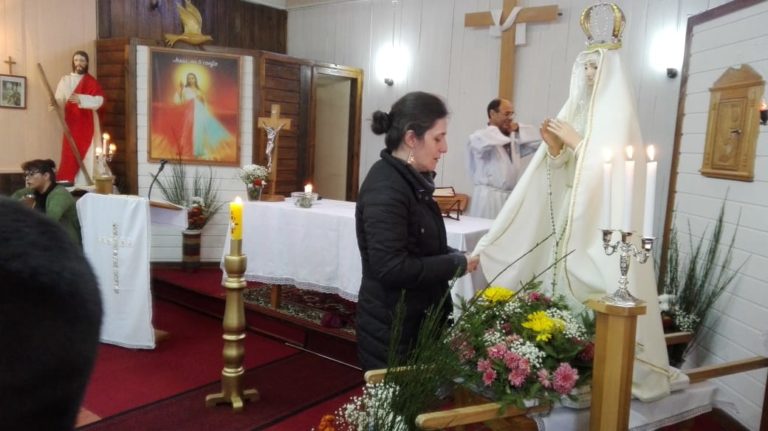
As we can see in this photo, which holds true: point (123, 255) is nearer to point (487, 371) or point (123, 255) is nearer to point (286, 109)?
point (286, 109)

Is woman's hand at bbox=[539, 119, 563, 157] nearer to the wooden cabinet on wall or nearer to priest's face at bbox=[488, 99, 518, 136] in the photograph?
priest's face at bbox=[488, 99, 518, 136]

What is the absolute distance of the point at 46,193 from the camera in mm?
4195

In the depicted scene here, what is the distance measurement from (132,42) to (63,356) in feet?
19.5

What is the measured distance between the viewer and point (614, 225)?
1.80m

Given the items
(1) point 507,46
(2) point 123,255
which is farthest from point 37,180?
(1) point 507,46

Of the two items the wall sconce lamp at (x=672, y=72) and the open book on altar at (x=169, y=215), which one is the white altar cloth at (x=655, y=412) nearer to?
the open book on altar at (x=169, y=215)

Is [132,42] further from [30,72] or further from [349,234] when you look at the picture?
[349,234]

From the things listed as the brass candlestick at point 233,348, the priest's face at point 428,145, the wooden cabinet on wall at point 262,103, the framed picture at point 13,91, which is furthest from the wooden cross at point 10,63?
the priest's face at point 428,145

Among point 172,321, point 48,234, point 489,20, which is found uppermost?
point 489,20

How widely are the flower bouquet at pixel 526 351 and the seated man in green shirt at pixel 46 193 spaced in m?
3.34

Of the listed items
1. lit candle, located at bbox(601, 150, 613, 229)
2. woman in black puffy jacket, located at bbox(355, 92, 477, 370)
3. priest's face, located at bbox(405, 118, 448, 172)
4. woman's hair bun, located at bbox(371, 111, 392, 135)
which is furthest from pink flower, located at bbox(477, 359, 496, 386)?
woman's hair bun, located at bbox(371, 111, 392, 135)

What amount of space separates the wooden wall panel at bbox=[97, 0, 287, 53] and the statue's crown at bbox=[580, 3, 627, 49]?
17.0 feet

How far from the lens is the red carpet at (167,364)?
137 inches

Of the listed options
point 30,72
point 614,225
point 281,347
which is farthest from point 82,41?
point 614,225
